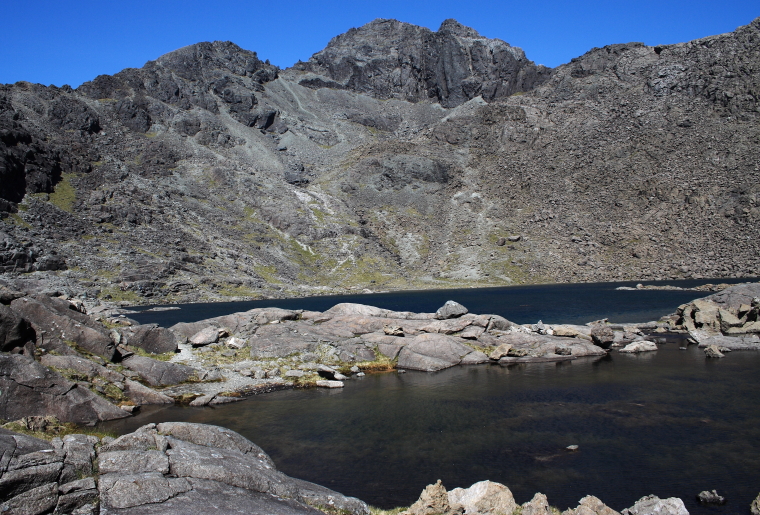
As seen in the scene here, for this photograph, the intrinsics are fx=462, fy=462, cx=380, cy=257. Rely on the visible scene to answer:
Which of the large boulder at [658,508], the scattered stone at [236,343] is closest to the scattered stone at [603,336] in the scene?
the large boulder at [658,508]

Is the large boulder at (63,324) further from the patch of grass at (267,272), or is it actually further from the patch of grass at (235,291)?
the patch of grass at (267,272)

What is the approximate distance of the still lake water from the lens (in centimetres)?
1931

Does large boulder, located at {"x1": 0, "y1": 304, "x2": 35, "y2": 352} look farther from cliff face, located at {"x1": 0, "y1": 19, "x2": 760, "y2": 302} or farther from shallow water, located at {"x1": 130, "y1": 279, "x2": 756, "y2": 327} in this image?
cliff face, located at {"x1": 0, "y1": 19, "x2": 760, "y2": 302}

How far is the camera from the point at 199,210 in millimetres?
167000

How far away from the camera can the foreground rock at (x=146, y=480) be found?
475 inches

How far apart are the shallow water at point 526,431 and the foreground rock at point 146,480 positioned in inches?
164

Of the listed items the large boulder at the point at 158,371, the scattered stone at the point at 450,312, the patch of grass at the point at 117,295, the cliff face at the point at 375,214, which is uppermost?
the cliff face at the point at 375,214

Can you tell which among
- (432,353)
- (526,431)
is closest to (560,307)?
(432,353)

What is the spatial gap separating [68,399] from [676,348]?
177 ft

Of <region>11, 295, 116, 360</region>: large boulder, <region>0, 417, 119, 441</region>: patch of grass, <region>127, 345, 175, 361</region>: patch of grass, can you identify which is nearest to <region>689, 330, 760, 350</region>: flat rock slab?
<region>127, 345, 175, 361</region>: patch of grass

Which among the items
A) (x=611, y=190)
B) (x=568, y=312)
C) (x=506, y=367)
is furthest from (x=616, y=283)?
(x=506, y=367)

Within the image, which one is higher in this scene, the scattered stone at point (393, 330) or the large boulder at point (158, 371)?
the scattered stone at point (393, 330)

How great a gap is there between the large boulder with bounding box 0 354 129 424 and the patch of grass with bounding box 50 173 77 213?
452 feet

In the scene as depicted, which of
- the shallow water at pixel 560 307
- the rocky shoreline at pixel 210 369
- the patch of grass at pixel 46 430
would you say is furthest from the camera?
the shallow water at pixel 560 307
